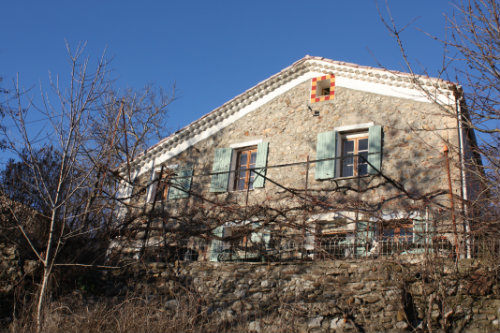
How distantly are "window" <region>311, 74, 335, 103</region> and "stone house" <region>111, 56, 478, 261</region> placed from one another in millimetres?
28

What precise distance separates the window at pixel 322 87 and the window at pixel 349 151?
3.67 feet

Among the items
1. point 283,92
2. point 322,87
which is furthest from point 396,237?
point 283,92

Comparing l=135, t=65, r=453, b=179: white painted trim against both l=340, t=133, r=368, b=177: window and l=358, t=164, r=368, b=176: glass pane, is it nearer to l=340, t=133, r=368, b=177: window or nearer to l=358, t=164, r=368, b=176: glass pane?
l=340, t=133, r=368, b=177: window

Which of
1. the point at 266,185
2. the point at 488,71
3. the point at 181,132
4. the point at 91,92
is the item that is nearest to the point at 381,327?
the point at 488,71

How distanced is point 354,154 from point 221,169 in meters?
3.42

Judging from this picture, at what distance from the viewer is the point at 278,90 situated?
13438 millimetres

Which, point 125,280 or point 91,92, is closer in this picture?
point 91,92

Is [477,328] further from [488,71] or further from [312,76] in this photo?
[312,76]

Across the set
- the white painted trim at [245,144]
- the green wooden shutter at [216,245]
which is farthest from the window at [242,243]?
the white painted trim at [245,144]

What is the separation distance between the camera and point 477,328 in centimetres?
743

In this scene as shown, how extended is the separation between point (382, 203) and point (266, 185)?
2.85m

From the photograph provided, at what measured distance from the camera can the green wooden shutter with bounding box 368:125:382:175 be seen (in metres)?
11.0

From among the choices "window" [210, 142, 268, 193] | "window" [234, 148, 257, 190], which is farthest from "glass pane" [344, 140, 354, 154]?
"window" [234, 148, 257, 190]

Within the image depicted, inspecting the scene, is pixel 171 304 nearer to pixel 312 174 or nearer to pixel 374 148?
pixel 312 174
